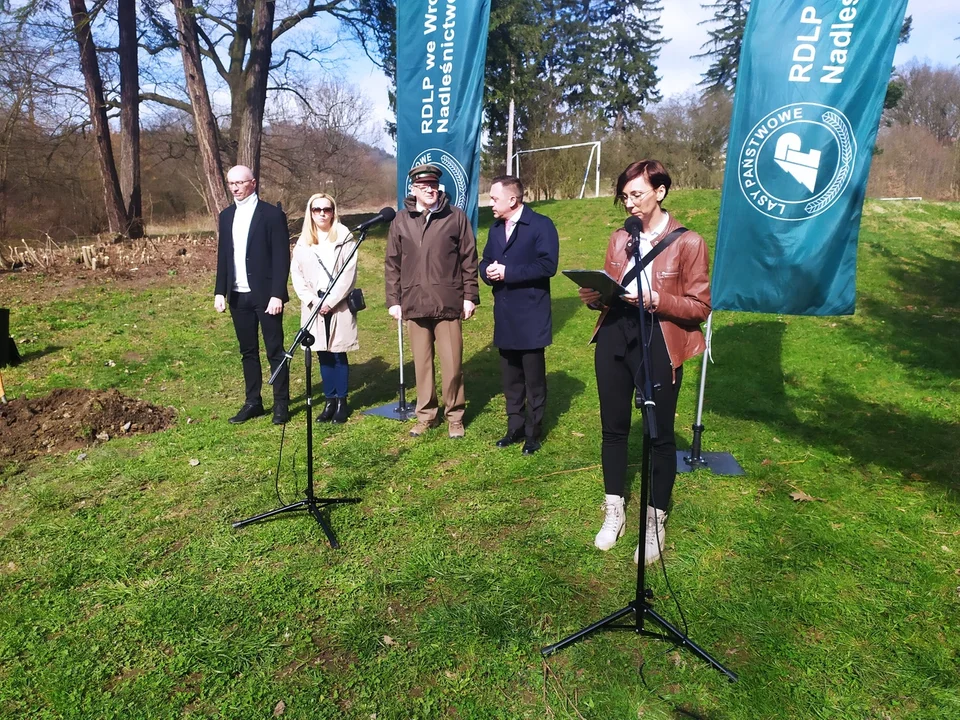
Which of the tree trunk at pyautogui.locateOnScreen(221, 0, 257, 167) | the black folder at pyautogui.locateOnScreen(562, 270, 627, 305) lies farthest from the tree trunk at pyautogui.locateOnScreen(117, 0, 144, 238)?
the black folder at pyautogui.locateOnScreen(562, 270, 627, 305)

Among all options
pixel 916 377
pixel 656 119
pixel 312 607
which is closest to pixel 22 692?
pixel 312 607

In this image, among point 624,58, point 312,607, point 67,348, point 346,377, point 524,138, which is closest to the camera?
point 312,607

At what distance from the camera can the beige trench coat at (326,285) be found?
5594 mm

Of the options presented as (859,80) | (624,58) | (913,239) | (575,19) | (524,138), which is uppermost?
(575,19)

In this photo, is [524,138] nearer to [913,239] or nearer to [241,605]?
[913,239]

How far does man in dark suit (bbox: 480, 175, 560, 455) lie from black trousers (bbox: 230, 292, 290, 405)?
1.94 m

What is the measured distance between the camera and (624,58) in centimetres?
3203

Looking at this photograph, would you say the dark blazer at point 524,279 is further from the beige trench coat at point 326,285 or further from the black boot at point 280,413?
the black boot at point 280,413

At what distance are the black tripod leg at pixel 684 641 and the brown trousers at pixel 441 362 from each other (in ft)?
9.02

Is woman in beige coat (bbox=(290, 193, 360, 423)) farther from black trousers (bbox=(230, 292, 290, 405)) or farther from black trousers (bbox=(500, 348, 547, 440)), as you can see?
black trousers (bbox=(500, 348, 547, 440))

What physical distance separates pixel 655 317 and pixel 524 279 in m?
1.76

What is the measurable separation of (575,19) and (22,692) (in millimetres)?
35644

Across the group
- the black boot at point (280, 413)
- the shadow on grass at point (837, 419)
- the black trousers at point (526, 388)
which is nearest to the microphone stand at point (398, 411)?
the black boot at point (280, 413)

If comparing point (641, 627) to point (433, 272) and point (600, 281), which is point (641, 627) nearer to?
point (600, 281)
